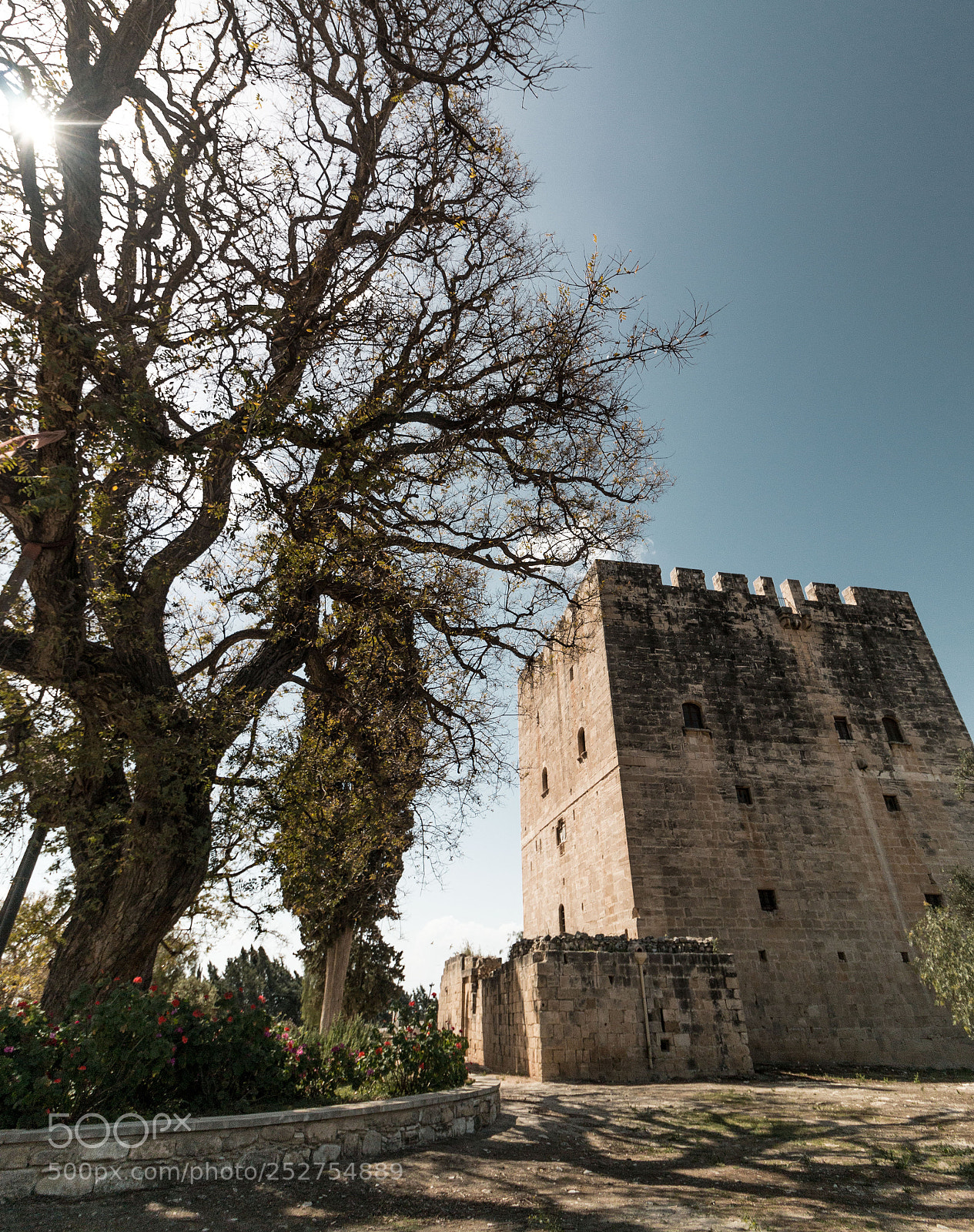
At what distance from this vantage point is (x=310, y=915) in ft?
43.5

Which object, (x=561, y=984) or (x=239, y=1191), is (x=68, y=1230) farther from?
(x=561, y=984)

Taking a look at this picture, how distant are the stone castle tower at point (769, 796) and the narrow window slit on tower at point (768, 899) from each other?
0.03 metres

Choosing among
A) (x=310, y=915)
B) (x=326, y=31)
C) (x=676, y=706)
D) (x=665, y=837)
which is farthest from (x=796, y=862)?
(x=326, y=31)

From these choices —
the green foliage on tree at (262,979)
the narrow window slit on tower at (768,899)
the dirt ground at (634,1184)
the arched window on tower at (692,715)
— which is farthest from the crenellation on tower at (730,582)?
the green foliage on tree at (262,979)

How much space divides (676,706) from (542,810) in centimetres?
635

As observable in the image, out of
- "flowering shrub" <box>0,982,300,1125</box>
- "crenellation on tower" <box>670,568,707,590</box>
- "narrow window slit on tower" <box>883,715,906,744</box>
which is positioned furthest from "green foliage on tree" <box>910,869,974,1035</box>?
"flowering shrub" <box>0,982,300,1125</box>

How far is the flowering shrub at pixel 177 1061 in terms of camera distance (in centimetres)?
470

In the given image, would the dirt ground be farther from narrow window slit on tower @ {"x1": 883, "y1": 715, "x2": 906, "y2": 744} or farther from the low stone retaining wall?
narrow window slit on tower @ {"x1": 883, "y1": 715, "x2": 906, "y2": 744}

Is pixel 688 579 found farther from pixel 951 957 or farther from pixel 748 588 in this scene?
pixel 951 957

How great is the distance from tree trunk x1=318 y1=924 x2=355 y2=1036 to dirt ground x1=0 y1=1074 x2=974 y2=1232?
5.74 metres

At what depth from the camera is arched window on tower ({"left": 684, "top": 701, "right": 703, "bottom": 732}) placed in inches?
642

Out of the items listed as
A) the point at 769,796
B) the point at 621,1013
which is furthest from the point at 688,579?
the point at 621,1013

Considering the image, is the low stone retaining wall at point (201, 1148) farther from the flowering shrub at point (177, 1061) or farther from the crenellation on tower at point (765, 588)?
the crenellation on tower at point (765, 588)

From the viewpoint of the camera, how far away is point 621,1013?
36.6 ft
